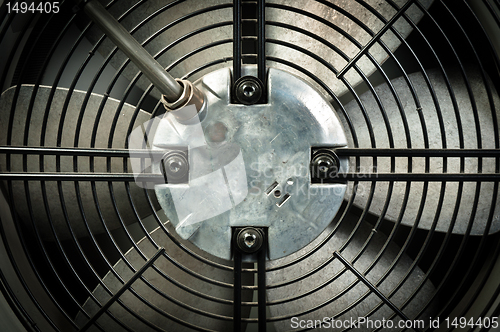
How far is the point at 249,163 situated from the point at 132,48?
0.42 metres

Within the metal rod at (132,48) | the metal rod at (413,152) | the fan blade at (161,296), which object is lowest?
the fan blade at (161,296)

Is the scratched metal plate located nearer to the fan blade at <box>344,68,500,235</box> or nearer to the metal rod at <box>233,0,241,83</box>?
the fan blade at <box>344,68,500,235</box>

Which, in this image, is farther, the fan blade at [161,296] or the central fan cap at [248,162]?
the fan blade at [161,296]

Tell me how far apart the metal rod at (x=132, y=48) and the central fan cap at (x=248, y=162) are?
0.12 meters

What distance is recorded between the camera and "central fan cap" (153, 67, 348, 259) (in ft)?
3.19

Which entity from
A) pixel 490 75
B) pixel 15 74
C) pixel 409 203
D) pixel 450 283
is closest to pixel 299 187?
pixel 409 203

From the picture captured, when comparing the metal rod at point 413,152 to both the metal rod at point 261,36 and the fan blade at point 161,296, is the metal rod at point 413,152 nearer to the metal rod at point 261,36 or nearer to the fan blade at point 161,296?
the metal rod at point 261,36

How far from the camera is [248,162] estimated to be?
97 centimetres


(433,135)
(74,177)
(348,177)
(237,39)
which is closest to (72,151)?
(74,177)

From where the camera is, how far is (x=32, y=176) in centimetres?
99

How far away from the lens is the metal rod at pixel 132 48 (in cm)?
85

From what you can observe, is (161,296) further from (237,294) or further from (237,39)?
(237,39)

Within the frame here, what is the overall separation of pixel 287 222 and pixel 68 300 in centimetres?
103

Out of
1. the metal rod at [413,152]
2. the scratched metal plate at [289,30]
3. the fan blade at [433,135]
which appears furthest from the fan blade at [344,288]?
the scratched metal plate at [289,30]
